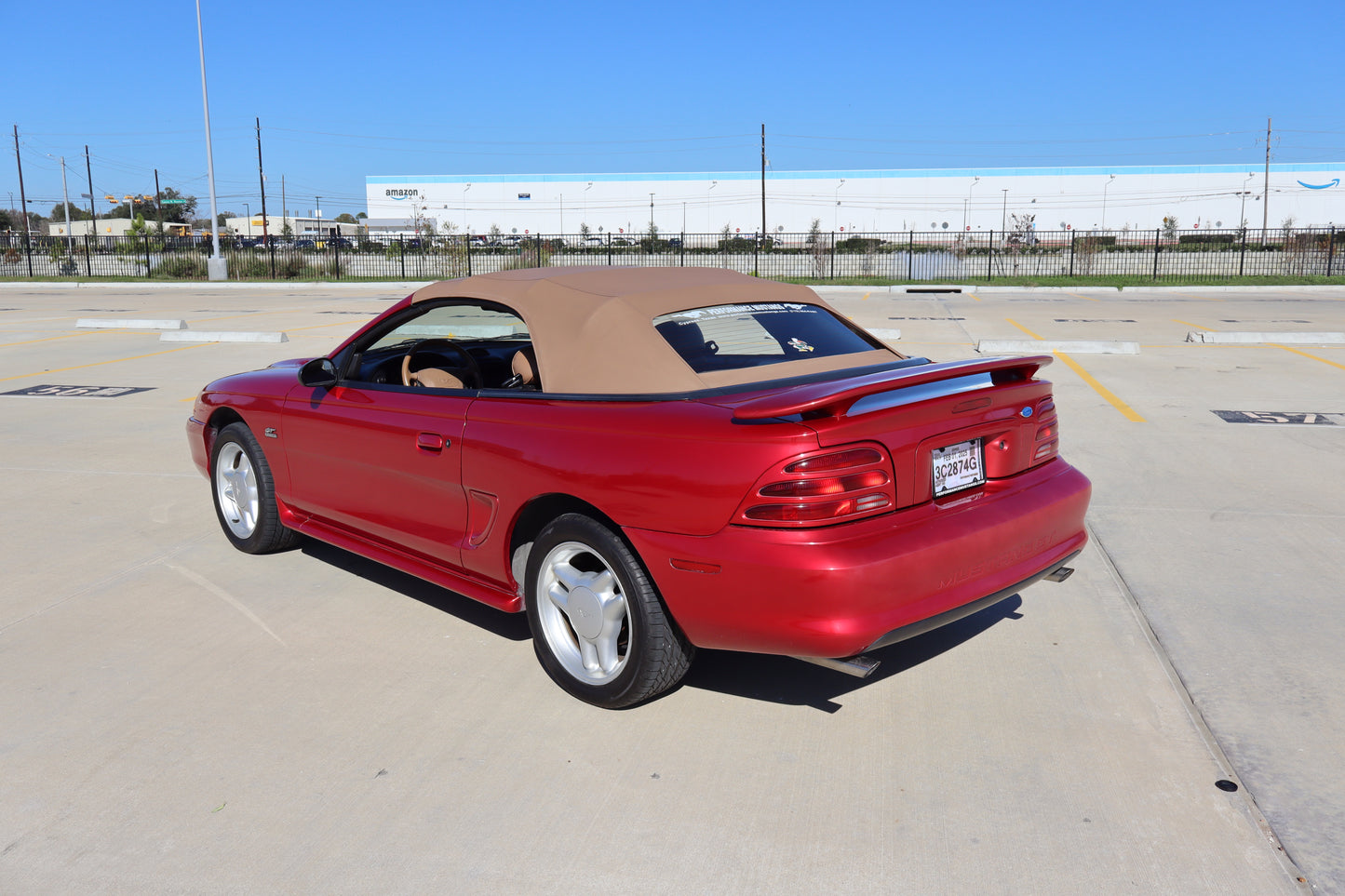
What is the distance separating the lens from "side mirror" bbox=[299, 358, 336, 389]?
4625 mm

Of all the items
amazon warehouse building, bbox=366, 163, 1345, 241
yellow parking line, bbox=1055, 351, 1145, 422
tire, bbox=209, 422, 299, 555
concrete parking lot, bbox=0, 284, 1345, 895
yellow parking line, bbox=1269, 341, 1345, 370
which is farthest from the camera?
amazon warehouse building, bbox=366, 163, 1345, 241

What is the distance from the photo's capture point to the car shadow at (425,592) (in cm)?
444

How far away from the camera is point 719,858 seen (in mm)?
2760

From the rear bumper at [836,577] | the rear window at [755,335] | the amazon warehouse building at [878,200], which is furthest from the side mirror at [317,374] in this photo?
the amazon warehouse building at [878,200]

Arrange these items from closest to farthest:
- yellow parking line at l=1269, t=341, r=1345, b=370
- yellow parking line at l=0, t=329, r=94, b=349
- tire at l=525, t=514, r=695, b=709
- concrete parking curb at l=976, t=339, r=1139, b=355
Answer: tire at l=525, t=514, r=695, b=709 → yellow parking line at l=1269, t=341, r=1345, b=370 → concrete parking curb at l=976, t=339, r=1139, b=355 → yellow parking line at l=0, t=329, r=94, b=349

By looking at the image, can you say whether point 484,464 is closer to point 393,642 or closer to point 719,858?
point 393,642

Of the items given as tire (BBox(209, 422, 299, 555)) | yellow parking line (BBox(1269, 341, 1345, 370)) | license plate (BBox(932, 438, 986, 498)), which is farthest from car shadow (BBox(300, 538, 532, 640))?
yellow parking line (BBox(1269, 341, 1345, 370))

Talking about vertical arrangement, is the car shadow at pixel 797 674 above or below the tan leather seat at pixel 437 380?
below

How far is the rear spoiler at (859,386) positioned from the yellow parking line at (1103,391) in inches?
227

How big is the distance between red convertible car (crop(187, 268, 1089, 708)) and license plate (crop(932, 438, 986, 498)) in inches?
0.4

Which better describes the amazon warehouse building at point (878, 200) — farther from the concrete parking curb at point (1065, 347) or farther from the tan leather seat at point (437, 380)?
the tan leather seat at point (437, 380)

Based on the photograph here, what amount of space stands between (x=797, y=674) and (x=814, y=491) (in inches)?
44.8

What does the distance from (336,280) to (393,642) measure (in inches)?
1400

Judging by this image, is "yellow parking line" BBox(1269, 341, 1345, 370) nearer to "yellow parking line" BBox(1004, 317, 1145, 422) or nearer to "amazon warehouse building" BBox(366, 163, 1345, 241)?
"yellow parking line" BBox(1004, 317, 1145, 422)
